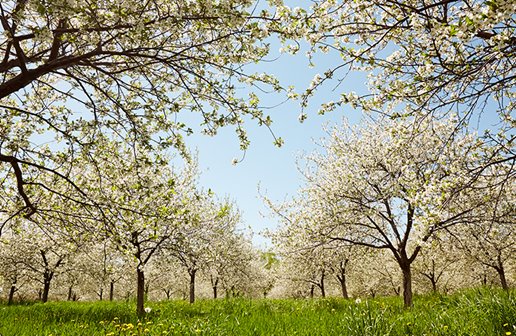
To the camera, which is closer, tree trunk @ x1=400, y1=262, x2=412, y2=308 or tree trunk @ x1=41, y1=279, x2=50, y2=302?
tree trunk @ x1=400, y1=262, x2=412, y2=308

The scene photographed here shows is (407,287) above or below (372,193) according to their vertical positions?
below

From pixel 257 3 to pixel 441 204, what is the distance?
392 centimetres

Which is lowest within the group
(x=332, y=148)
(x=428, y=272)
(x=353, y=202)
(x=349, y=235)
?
(x=428, y=272)

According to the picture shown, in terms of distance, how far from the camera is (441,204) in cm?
510

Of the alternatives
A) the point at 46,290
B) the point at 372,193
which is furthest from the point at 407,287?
the point at 46,290

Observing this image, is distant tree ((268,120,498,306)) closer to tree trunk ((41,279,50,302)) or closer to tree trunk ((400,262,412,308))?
tree trunk ((400,262,412,308))

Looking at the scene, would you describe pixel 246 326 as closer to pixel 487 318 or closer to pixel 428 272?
pixel 487 318

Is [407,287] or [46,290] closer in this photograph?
[407,287]

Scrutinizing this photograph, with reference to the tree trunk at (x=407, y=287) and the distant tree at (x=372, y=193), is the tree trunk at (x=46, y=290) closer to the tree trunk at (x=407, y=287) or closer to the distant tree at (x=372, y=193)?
the distant tree at (x=372, y=193)

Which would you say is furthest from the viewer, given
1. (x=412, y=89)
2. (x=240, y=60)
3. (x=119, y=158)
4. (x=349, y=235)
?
(x=349, y=235)

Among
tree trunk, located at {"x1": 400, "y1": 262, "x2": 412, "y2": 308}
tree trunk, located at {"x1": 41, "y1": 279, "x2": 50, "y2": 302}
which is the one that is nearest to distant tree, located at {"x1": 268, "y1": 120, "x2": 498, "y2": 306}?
tree trunk, located at {"x1": 400, "y1": 262, "x2": 412, "y2": 308}

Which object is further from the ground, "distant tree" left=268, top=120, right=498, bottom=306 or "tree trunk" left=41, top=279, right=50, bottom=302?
"distant tree" left=268, top=120, right=498, bottom=306

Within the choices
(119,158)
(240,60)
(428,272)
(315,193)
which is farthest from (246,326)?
(428,272)

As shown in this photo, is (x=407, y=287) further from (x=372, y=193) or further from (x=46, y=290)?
(x=46, y=290)
